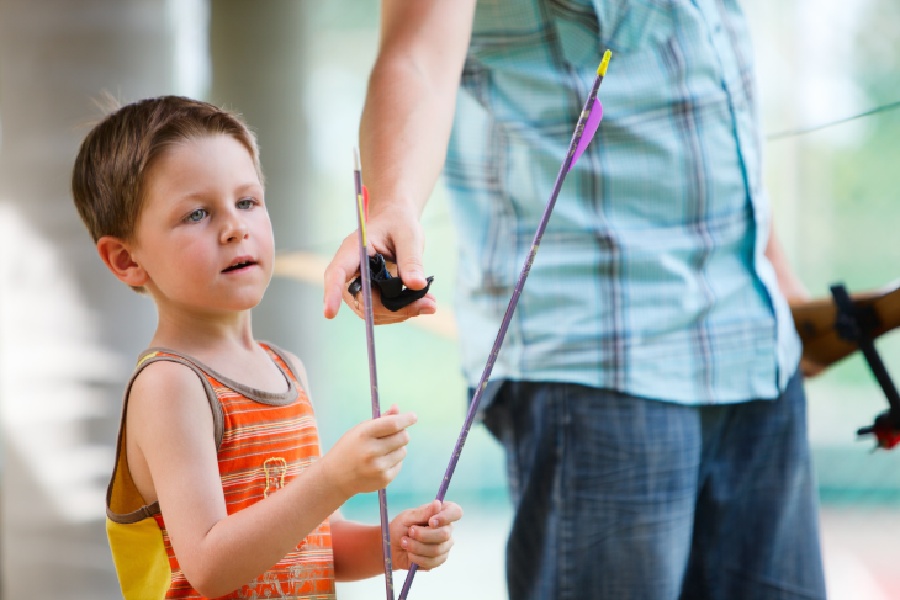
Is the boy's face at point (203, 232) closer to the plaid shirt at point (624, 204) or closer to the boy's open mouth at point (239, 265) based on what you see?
the boy's open mouth at point (239, 265)

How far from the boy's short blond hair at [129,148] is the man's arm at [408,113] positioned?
10 centimetres

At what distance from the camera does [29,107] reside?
1.79 meters

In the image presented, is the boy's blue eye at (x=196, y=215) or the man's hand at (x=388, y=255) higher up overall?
the boy's blue eye at (x=196, y=215)

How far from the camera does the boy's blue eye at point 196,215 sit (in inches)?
27.9

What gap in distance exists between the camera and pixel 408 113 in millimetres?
784

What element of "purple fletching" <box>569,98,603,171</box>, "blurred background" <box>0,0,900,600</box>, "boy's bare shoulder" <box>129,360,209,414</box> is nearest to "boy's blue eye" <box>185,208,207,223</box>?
"boy's bare shoulder" <box>129,360,209,414</box>

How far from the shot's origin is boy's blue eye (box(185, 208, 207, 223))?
0.71m

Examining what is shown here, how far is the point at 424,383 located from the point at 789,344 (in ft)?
5.01

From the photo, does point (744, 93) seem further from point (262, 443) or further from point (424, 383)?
point (424, 383)

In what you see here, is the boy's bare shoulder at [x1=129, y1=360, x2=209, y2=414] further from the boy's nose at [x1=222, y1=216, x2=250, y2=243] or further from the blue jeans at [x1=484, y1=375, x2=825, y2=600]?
the blue jeans at [x1=484, y1=375, x2=825, y2=600]

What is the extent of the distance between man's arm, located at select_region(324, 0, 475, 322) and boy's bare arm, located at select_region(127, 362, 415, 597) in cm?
13

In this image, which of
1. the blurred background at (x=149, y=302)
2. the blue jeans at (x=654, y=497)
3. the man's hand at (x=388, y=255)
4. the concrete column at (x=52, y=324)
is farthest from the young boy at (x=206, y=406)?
the concrete column at (x=52, y=324)

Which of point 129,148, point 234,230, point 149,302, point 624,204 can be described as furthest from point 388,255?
point 149,302

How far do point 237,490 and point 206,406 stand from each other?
0.06 meters
